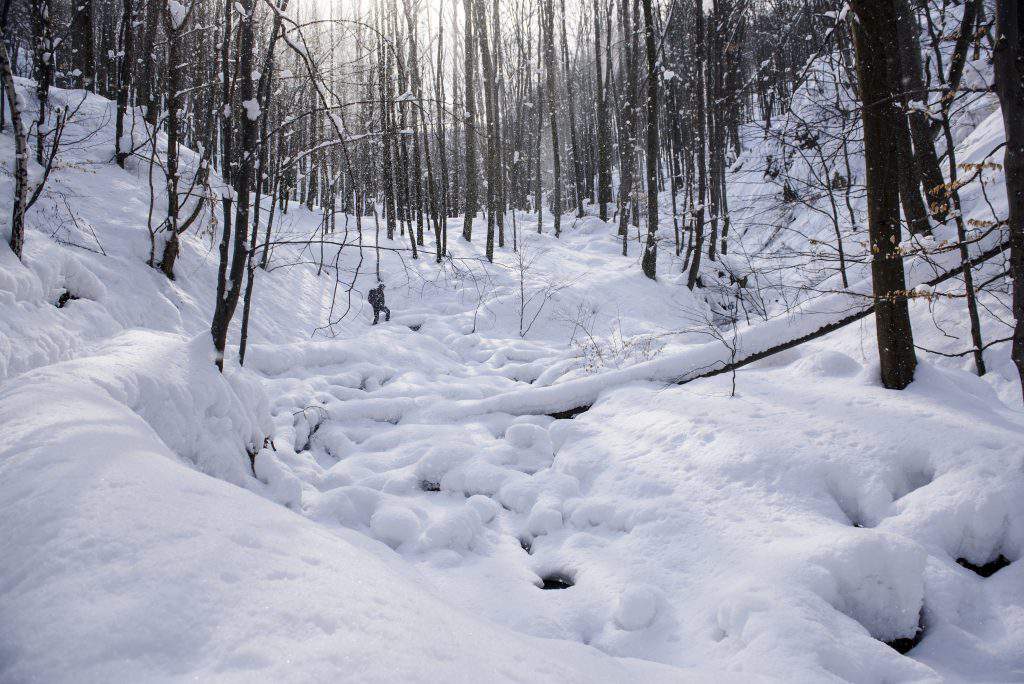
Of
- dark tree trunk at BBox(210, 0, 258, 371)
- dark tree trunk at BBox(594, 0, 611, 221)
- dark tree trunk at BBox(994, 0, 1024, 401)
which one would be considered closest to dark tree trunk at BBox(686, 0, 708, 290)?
dark tree trunk at BBox(594, 0, 611, 221)

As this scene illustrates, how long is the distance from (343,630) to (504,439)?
333cm

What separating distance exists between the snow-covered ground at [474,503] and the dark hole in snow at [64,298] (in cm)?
6

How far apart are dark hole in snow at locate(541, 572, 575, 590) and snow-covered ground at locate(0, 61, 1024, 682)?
0.04 ft

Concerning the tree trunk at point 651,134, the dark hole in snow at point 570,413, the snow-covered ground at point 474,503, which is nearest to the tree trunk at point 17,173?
the snow-covered ground at point 474,503

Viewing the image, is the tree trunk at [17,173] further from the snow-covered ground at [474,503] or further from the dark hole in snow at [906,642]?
the dark hole in snow at [906,642]

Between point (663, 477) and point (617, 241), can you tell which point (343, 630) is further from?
point (617, 241)

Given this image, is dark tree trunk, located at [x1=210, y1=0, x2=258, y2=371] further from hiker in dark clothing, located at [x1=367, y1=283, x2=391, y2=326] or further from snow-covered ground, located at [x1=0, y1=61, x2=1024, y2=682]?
hiker in dark clothing, located at [x1=367, y1=283, x2=391, y2=326]

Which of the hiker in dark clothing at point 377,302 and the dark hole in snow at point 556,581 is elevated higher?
the hiker in dark clothing at point 377,302

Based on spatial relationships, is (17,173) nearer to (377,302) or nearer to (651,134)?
(377,302)

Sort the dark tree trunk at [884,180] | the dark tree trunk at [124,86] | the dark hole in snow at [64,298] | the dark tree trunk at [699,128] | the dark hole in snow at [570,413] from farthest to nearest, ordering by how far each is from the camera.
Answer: the dark tree trunk at [699,128]
the dark tree trunk at [124,86]
the dark hole in snow at [570,413]
the dark hole in snow at [64,298]
the dark tree trunk at [884,180]

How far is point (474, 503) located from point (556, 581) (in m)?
0.86

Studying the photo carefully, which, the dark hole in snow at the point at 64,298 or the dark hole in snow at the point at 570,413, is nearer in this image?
the dark hole in snow at the point at 64,298

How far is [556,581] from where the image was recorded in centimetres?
301

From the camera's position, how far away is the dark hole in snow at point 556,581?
2.96m
